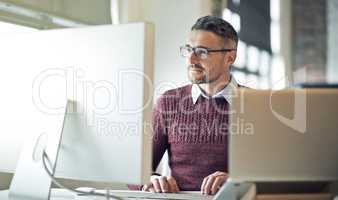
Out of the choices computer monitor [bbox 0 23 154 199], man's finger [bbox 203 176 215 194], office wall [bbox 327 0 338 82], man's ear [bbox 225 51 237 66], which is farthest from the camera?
office wall [bbox 327 0 338 82]

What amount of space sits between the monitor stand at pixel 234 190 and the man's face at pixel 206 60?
910 mm

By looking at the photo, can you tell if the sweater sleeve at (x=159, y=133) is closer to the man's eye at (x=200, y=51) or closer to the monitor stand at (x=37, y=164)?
the man's eye at (x=200, y=51)

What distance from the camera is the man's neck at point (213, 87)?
78.6 inches

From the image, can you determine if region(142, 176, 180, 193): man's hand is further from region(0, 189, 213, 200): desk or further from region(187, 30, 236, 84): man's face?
region(187, 30, 236, 84): man's face

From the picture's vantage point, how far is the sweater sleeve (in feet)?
6.30

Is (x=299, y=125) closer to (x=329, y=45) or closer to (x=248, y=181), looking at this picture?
(x=248, y=181)

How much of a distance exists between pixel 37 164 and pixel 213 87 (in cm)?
98

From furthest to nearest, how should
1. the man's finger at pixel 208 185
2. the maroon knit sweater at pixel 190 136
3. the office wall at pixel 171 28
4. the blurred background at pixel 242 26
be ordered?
the office wall at pixel 171 28
the blurred background at pixel 242 26
the maroon knit sweater at pixel 190 136
the man's finger at pixel 208 185

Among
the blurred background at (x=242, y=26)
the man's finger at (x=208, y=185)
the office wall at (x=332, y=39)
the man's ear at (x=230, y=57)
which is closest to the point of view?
the man's finger at (x=208, y=185)

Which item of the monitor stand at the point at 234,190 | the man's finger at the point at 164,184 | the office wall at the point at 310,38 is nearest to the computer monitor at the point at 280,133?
the monitor stand at the point at 234,190

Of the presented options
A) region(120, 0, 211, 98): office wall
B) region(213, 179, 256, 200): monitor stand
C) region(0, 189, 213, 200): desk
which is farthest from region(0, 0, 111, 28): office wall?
region(213, 179, 256, 200): monitor stand

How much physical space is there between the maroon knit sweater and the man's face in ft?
0.35

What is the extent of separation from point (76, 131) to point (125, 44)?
0.25 m

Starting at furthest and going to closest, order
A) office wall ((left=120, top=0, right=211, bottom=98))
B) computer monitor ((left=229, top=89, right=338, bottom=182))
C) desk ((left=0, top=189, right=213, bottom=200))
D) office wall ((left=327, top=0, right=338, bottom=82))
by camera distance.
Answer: office wall ((left=327, top=0, right=338, bottom=82)), office wall ((left=120, top=0, right=211, bottom=98)), desk ((left=0, top=189, right=213, bottom=200)), computer monitor ((left=229, top=89, right=338, bottom=182))
